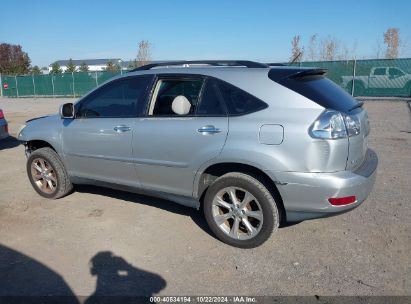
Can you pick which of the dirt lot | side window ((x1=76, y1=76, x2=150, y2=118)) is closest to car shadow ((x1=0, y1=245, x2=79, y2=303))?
the dirt lot

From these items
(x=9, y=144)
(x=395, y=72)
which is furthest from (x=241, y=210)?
(x=395, y=72)

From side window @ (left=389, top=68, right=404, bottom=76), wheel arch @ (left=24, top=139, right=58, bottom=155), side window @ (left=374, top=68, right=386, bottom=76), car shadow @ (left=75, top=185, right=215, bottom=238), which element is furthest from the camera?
side window @ (left=374, top=68, right=386, bottom=76)

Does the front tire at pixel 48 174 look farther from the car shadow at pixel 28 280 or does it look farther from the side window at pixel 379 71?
the side window at pixel 379 71

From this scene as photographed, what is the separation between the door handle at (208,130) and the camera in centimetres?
367

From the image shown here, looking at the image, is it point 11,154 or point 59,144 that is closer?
point 59,144

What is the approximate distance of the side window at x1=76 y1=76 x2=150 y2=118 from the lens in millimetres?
4312

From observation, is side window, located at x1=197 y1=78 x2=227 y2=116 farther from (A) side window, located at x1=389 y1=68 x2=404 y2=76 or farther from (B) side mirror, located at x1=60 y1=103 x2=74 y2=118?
(A) side window, located at x1=389 y1=68 x2=404 y2=76

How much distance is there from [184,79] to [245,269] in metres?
2.00

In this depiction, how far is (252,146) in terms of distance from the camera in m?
3.48

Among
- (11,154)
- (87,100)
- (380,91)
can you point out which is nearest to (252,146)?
(87,100)

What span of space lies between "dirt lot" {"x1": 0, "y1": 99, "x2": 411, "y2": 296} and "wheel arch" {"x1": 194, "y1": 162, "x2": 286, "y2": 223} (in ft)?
1.55

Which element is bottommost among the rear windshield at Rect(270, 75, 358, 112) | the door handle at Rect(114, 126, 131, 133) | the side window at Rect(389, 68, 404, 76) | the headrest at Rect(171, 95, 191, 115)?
the door handle at Rect(114, 126, 131, 133)

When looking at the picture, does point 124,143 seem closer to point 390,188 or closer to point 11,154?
point 390,188

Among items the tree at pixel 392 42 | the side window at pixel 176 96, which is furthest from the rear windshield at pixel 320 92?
the tree at pixel 392 42
